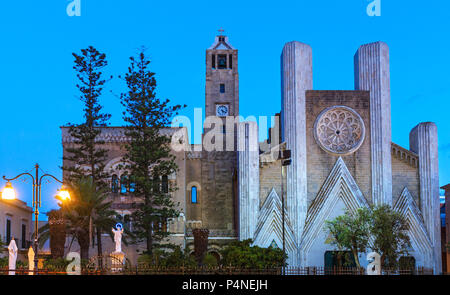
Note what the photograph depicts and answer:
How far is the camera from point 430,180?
40.3 m

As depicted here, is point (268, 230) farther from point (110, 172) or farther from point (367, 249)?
point (110, 172)

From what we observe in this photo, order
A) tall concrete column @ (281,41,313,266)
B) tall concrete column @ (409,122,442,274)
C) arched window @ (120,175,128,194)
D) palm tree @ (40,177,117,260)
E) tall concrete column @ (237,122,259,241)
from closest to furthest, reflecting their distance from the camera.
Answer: palm tree @ (40,177,117,260)
arched window @ (120,175,128,194)
tall concrete column @ (237,122,259,241)
tall concrete column @ (409,122,442,274)
tall concrete column @ (281,41,313,266)

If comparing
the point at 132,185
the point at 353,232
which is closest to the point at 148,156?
the point at 132,185

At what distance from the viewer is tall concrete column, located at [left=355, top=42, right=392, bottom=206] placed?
40.5m

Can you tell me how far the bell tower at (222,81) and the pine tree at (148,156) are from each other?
11.7m

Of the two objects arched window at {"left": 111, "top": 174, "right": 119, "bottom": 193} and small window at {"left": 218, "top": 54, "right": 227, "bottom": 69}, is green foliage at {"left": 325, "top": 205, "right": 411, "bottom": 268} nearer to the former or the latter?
arched window at {"left": 111, "top": 174, "right": 119, "bottom": 193}

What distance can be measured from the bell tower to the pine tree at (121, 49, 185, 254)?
11.7m

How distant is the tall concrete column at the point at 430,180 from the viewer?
130ft

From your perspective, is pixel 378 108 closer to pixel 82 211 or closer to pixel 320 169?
pixel 320 169

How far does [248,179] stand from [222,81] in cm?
1487

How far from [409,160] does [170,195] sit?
1584cm

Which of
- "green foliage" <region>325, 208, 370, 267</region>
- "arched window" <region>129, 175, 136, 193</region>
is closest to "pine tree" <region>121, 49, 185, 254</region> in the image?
"arched window" <region>129, 175, 136, 193</region>

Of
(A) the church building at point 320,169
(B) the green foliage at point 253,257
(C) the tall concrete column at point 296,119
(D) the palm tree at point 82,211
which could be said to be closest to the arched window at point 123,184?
(A) the church building at point 320,169
